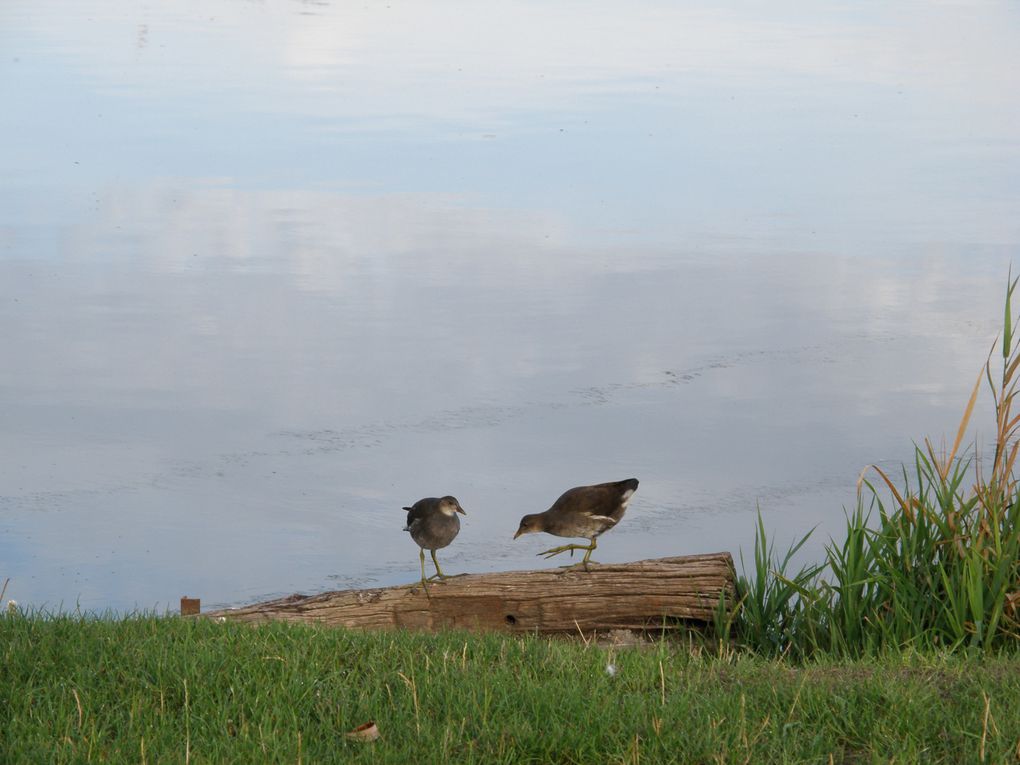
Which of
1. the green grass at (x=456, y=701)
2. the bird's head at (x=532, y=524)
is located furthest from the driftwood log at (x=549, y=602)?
the green grass at (x=456, y=701)

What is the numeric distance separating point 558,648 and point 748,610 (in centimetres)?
142

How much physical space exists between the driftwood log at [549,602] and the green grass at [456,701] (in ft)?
1.95

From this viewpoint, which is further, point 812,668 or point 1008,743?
point 812,668

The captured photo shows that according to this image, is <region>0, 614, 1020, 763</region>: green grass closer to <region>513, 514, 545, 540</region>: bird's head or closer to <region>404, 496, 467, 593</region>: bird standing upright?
<region>404, 496, 467, 593</region>: bird standing upright

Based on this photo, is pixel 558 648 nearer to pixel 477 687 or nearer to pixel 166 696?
pixel 477 687

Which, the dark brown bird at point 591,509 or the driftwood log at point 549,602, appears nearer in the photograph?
the driftwood log at point 549,602

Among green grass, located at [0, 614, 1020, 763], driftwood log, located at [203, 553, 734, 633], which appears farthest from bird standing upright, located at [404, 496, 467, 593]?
green grass, located at [0, 614, 1020, 763]

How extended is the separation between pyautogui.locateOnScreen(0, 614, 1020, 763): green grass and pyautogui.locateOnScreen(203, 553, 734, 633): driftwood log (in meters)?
0.59

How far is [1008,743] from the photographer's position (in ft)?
14.9

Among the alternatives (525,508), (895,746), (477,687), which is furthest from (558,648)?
(525,508)

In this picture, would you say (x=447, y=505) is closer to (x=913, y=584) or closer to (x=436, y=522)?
(x=436, y=522)

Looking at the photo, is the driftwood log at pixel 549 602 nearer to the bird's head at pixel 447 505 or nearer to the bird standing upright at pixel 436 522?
the bird standing upright at pixel 436 522

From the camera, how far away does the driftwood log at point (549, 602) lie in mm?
6449

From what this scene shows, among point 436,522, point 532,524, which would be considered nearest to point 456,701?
point 436,522
